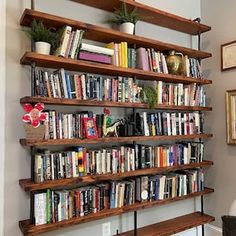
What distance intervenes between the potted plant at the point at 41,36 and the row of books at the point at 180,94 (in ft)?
3.39

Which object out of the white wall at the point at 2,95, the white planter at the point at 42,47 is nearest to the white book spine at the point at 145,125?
the white planter at the point at 42,47

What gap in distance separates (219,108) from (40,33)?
1933mm

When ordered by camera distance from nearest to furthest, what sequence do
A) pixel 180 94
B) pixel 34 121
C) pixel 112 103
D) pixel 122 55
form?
1. pixel 34 121
2. pixel 112 103
3. pixel 122 55
4. pixel 180 94

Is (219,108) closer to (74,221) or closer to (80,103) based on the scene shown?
(80,103)

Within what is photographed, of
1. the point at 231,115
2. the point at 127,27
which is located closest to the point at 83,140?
the point at 127,27

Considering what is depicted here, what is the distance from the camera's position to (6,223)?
1.78m

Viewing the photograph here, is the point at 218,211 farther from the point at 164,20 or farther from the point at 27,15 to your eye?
the point at 27,15

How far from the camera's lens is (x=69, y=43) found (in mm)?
1849

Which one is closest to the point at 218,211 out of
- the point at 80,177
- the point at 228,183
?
the point at 228,183

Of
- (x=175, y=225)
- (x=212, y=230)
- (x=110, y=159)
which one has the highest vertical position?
(x=110, y=159)

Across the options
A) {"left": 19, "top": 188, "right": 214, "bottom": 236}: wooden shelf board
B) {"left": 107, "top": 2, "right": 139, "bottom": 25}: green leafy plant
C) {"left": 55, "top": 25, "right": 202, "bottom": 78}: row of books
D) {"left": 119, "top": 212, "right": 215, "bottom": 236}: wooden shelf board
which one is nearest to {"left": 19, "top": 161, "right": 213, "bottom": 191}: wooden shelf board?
{"left": 19, "top": 188, "right": 214, "bottom": 236}: wooden shelf board

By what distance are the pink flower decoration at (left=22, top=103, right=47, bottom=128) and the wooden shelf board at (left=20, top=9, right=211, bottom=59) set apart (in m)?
0.61

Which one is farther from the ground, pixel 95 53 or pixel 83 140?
pixel 95 53

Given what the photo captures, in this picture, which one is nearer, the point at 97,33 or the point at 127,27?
the point at 97,33
